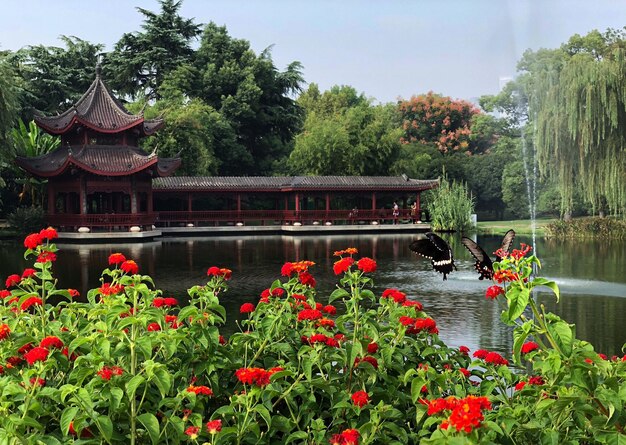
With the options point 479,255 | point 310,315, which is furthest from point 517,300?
point 479,255

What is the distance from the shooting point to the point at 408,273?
1669cm

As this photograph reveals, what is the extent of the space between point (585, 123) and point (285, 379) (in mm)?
23931

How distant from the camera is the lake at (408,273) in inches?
391

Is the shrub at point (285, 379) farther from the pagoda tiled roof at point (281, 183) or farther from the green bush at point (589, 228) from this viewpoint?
the pagoda tiled roof at point (281, 183)

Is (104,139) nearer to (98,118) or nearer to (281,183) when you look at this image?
(98,118)

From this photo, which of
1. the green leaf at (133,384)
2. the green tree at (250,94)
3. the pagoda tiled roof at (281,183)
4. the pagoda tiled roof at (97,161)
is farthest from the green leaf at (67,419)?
the green tree at (250,94)

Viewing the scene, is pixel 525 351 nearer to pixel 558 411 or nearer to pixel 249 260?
pixel 558 411

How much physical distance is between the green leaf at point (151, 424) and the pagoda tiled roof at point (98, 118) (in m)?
28.5

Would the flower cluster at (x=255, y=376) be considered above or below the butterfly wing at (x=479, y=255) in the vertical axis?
below

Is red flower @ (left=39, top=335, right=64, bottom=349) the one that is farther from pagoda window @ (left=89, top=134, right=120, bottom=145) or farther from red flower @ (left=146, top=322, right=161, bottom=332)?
pagoda window @ (left=89, top=134, right=120, bottom=145)

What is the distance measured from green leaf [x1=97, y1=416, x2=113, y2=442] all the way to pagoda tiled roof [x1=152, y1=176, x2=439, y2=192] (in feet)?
99.2

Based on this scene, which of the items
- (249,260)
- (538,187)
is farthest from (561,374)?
(538,187)

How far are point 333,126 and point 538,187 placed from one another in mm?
13594

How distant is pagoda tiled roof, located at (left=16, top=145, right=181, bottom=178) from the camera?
29062 millimetres
